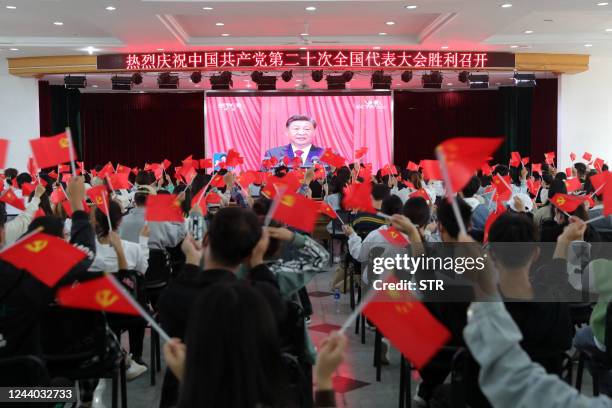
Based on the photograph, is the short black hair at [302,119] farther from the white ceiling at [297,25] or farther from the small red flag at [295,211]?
the small red flag at [295,211]

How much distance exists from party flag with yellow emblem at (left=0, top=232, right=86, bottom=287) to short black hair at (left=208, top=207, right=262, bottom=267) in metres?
0.39

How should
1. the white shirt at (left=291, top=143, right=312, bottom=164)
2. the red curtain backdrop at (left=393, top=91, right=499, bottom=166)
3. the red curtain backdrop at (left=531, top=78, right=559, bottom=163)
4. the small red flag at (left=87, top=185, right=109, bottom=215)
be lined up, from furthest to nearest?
1. the red curtain backdrop at (left=393, top=91, right=499, bottom=166)
2. the white shirt at (left=291, top=143, right=312, bottom=164)
3. the red curtain backdrop at (left=531, top=78, right=559, bottom=163)
4. the small red flag at (left=87, top=185, right=109, bottom=215)

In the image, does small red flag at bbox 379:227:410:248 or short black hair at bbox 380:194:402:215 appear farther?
short black hair at bbox 380:194:402:215

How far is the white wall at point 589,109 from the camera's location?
1235 centimetres

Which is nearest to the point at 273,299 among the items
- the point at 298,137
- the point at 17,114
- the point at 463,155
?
the point at 463,155

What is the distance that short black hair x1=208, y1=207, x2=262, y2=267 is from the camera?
6.44 feet

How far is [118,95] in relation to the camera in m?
16.2

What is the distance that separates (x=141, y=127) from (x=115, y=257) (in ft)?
44.4

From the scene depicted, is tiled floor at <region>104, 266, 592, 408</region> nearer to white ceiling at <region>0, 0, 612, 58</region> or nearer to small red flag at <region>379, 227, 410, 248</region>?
small red flag at <region>379, 227, 410, 248</region>

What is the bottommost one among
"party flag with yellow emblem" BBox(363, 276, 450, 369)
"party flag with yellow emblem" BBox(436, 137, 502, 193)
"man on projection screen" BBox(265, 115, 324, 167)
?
"party flag with yellow emblem" BBox(363, 276, 450, 369)

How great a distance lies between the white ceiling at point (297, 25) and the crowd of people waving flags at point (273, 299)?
13.5 feet

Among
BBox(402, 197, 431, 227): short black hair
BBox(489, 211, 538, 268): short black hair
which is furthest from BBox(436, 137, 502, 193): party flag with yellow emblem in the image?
BBox(402, 197, 431, 227): short black hair

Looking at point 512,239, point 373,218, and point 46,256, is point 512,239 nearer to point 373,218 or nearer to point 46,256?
point 46,256

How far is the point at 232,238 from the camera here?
1.97 m
